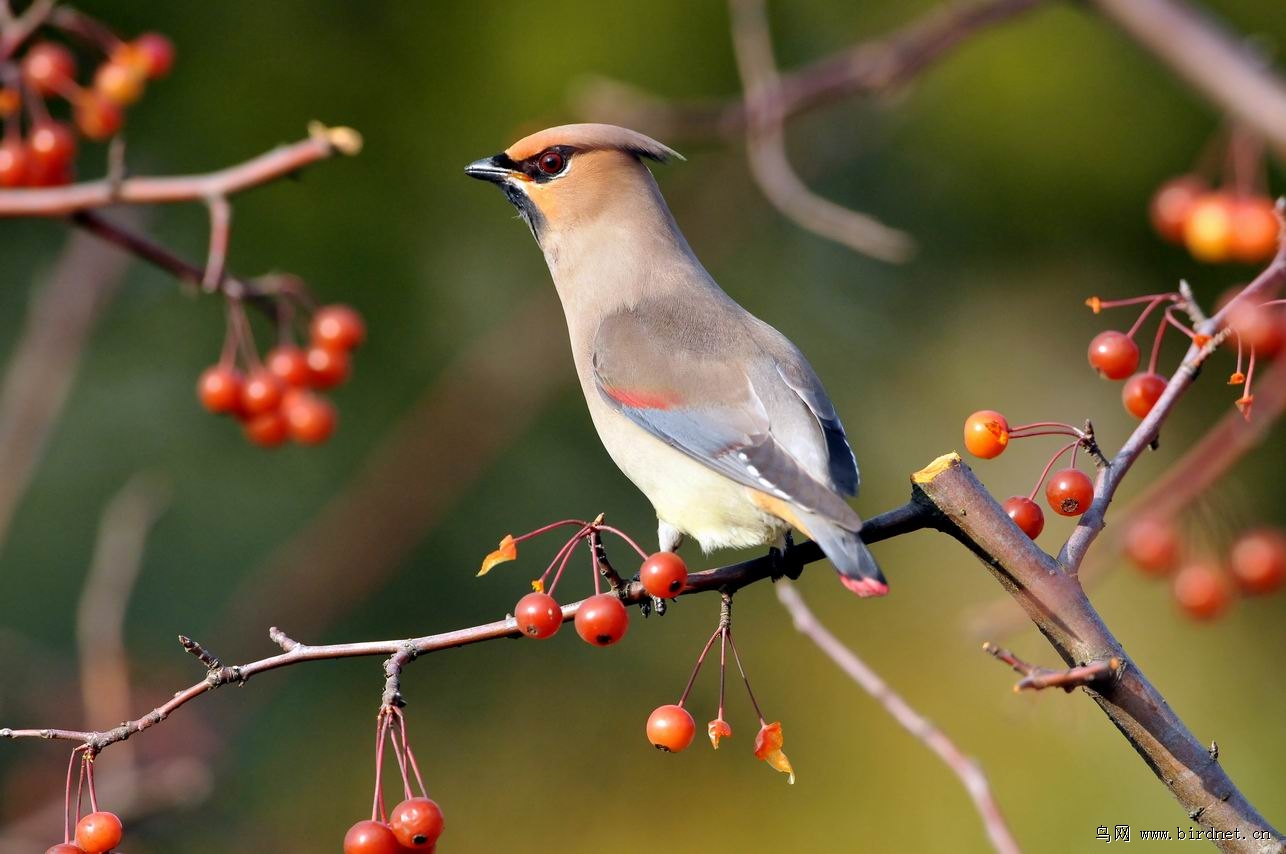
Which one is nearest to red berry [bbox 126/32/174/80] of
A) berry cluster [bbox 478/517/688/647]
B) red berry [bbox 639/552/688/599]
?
berry cluster [bbox 478/517/688/647]

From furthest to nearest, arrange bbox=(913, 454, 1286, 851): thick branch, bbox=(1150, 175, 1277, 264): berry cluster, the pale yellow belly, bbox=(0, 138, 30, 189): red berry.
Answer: bbox=(1150, 175, 1277, 264): berry cluster
bbox=(0, 138, 30, 189): red berry
the pale yellow belly
bbox=(913, 454, 1286, 851): thick branch

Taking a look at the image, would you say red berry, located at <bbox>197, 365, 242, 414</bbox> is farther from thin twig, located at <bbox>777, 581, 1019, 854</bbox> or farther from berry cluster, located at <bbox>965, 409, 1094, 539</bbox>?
berry cluster, located at <bbox>965, 409, 1094, 539</bbox>

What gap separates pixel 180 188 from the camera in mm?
2686

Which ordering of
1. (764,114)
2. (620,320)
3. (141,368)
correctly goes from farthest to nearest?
(141,368) → (764,114) → (620,320)

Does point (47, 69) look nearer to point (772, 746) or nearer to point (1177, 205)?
point (772, 746)

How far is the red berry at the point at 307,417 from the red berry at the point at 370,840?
1.41 m

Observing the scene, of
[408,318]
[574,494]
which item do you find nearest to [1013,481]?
[574,494]

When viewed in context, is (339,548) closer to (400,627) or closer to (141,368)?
(400,627)

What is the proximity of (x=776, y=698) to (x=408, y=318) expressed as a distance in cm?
173

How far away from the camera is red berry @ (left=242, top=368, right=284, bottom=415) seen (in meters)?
3.15

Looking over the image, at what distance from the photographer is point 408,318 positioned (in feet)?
17.0

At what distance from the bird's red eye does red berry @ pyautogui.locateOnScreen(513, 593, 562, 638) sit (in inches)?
67.8

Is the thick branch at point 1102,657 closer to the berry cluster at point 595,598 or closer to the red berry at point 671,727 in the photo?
the berry cluster at point 595,598

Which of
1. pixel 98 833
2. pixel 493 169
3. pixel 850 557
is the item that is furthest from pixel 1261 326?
pixel 493 169
